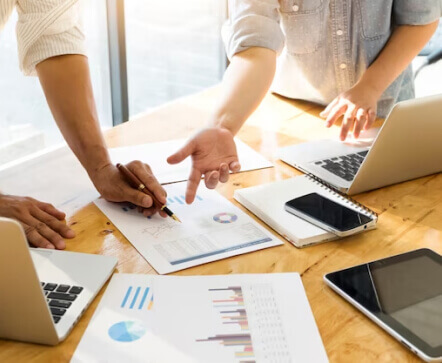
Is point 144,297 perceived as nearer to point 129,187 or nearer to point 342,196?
point 129,187

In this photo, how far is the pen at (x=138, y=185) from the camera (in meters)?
1.18

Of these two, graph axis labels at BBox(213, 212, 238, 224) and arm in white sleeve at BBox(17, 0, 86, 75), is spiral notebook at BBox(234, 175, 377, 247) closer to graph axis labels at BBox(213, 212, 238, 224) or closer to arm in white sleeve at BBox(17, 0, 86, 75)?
graph axis labels at BBox(213, 212, 238, 224)

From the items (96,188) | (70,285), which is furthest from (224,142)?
(70,285)

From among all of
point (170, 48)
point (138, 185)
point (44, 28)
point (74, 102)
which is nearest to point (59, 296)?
point (138, 185)

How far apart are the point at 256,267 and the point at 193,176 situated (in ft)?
0.96

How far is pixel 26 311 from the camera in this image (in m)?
0.80

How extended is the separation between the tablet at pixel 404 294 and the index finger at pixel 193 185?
1.16 feet

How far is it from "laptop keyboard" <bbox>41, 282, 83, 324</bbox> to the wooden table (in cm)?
3

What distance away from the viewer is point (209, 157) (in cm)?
132

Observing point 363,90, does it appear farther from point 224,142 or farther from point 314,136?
point 224,142

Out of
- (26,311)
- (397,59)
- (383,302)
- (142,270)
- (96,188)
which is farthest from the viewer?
(397,59)

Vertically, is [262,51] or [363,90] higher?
[262,51]

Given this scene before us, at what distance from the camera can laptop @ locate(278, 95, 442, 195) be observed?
1.24 m

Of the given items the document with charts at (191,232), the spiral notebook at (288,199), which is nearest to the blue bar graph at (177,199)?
the document with charts at (191,232)
